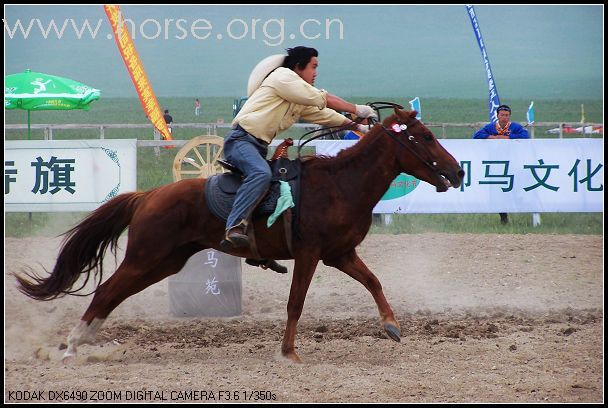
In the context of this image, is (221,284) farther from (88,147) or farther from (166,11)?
(166,11)

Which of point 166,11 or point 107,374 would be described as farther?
point 166,11

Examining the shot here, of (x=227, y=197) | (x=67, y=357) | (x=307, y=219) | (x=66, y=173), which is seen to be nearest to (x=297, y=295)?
(x=307, y=219)

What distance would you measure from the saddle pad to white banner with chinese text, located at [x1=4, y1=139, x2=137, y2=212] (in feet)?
14.2

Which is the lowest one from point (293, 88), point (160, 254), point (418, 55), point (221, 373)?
point (221, 373)

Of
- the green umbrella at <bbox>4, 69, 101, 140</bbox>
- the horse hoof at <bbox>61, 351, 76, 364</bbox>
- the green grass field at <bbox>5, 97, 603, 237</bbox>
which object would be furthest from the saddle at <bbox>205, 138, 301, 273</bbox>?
the green umbrella at <bbox>4, 69, 101, 140</bbox>

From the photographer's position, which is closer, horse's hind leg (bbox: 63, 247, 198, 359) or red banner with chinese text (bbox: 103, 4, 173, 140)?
horse's hind leg (bbox: 63, 247, 198, 359)

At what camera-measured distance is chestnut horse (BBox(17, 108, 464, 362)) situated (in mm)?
6582

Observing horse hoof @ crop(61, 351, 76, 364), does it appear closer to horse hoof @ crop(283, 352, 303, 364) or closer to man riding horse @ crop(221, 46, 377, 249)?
man riding horse @ crop(221, 46, 377, 249)

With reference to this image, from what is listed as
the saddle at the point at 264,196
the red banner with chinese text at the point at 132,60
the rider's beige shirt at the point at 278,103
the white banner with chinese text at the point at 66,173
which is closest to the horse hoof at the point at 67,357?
the saddle at the point at 264,196

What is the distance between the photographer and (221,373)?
6.04 m

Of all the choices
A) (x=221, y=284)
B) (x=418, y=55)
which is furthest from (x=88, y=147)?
(x=418, y=55)

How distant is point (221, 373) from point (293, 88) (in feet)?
6.94

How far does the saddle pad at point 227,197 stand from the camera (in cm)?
657

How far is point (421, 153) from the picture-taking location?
6723 mm
